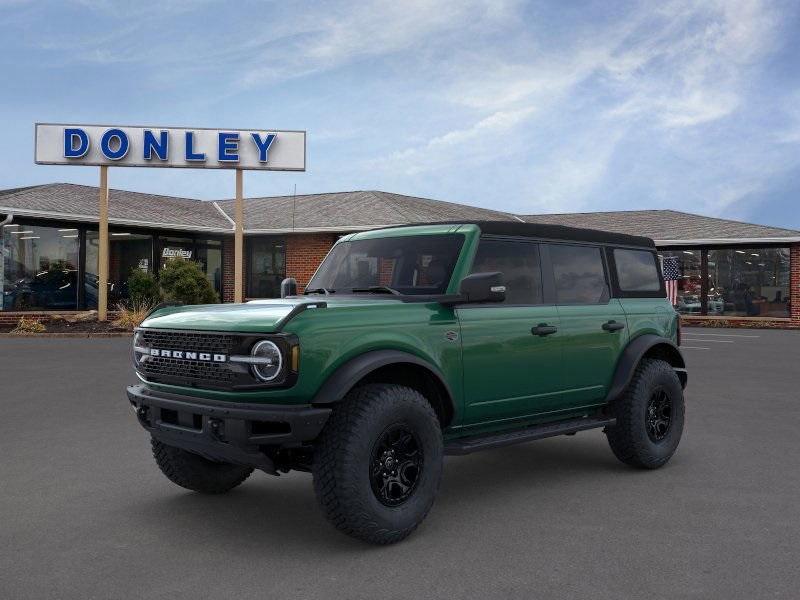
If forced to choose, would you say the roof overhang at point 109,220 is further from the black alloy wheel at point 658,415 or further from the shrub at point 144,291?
the black alloy wheel at point 658,415

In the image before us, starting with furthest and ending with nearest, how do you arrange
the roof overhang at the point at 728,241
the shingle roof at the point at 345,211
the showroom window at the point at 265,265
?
the showroom window at the point at 265,265
the shingle roof at the point at 345,211
the roof overhang at the point at 728,241

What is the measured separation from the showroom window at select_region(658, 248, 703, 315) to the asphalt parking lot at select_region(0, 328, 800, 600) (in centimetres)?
2268

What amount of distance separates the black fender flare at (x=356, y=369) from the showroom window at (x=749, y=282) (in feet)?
87.6

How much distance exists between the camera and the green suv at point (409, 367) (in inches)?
166

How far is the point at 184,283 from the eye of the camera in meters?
22.3

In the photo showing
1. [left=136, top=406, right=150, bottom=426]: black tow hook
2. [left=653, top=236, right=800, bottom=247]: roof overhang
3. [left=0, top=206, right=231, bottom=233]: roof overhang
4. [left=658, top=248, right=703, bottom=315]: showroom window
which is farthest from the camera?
[left=658, top=248, right=703, bottom=315]: showroom window

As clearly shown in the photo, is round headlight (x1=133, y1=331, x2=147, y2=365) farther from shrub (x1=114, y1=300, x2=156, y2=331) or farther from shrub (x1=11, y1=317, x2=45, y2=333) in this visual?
shrub (x1=11, y1=317, x2=45, y2=333)

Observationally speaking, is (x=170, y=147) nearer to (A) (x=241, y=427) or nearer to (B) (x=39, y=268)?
(B) (x=39, y=268)

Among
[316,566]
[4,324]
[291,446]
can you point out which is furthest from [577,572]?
[4,324]

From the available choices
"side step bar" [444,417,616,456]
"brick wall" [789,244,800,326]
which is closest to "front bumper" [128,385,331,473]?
"side step bar" [444,417,616,456]

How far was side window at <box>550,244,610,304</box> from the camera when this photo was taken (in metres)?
5.89

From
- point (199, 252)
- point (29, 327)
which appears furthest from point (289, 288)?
point (199, 252)

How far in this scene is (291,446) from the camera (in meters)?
4.22

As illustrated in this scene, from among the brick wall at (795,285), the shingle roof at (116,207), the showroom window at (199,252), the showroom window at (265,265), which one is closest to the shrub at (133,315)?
the shingle roof at (116,207)
